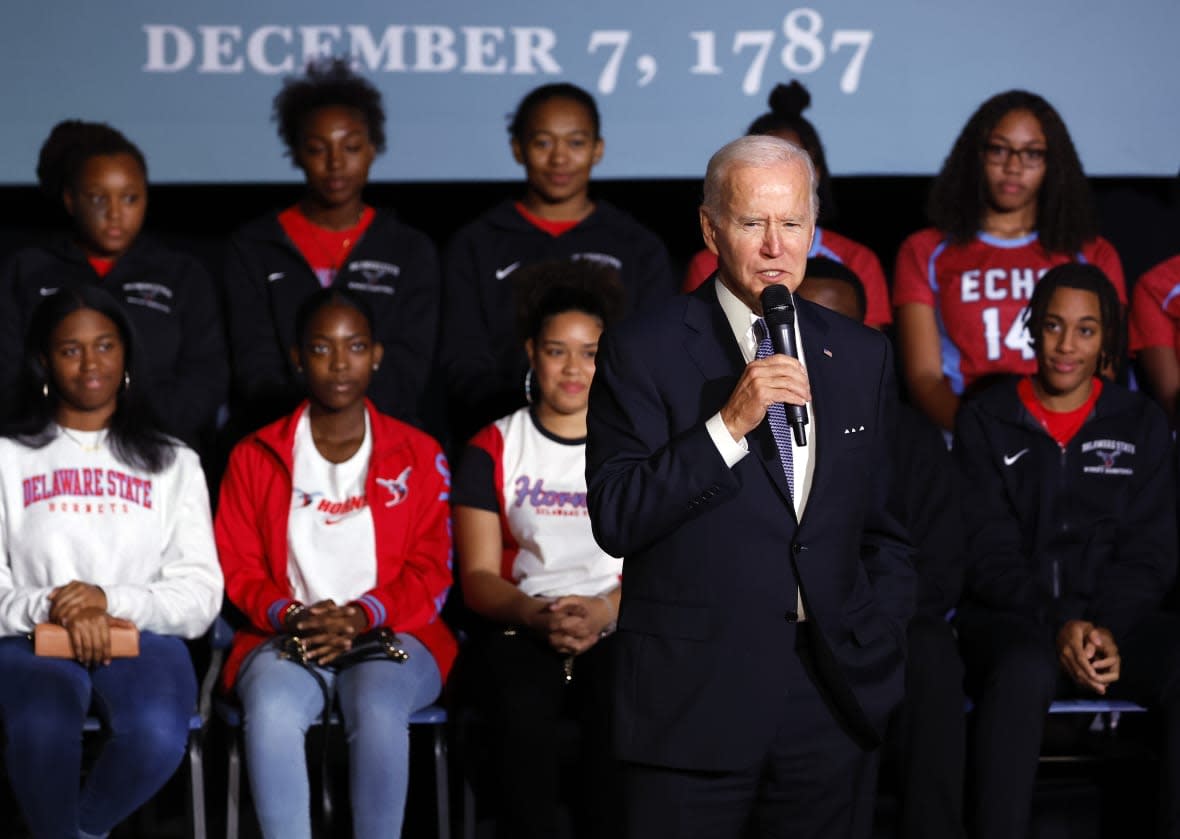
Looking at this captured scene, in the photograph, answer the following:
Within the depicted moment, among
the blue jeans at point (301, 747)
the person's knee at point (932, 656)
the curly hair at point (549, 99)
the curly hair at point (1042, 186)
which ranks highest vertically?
the curly hair at point (549, 99)

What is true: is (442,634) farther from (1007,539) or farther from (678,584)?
(678,584)

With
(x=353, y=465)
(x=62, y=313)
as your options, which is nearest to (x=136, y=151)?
(x=62, y=313)

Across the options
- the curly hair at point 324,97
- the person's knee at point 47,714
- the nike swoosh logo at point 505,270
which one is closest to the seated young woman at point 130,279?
the curly hair at point 324,97

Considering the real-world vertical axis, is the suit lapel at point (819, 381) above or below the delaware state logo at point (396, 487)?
above

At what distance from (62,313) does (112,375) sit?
7.2 inches

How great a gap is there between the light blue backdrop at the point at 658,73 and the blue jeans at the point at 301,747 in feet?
5.82

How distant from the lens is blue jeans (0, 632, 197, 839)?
320 centimetres

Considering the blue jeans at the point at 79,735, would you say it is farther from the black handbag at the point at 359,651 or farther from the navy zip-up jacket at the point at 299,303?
the navy zip-up jacket at the point at 299,303

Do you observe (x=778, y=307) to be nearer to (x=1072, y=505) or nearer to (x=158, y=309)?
(x=1072, y=505)

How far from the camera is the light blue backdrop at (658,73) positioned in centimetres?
450

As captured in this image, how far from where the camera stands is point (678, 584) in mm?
1996

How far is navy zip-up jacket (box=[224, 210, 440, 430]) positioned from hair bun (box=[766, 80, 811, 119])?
110 centimetres

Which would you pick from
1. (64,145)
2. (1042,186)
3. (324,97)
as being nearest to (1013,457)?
(1042,186)

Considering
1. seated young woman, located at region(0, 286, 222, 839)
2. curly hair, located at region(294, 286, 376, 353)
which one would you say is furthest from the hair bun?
seated young woman, located at region(0, 286, 222, 839)
